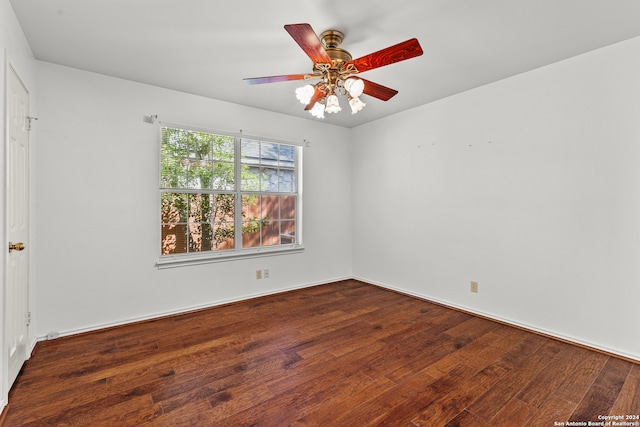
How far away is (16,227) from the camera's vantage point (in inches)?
82.7

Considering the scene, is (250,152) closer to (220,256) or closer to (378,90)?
(220,256)

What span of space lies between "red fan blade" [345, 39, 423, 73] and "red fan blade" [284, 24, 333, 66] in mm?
216

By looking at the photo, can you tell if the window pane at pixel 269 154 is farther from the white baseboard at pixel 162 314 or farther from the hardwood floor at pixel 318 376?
the hardwood floor at pixel 318 376

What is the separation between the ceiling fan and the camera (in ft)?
5.91

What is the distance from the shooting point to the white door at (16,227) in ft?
6.30

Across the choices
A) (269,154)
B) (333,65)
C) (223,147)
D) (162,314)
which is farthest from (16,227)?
(269,154)

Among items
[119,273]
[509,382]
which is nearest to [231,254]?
[119,273]

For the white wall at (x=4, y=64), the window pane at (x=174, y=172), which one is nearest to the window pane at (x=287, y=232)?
the window pane at (x=174, y=172)

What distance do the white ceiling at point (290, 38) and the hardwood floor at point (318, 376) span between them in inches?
98.5

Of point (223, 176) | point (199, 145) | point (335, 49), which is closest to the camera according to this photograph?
point (335, 49)

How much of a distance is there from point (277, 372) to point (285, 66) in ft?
8.53

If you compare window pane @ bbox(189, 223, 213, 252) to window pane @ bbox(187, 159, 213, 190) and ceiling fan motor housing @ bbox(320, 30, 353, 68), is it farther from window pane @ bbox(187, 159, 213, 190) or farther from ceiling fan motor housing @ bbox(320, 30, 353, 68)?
ceiling fan motor housing @ bbox(320, 30, 353, 68)

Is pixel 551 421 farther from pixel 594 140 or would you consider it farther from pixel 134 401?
pixel 134 401

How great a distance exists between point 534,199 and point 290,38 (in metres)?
2.66
